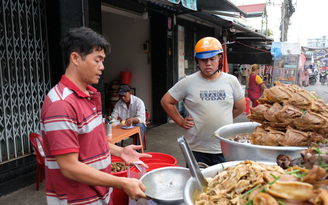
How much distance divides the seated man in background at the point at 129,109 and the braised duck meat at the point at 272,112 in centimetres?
368

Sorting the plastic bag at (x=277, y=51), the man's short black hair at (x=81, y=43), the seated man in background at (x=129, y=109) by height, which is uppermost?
the plastic bag at (x=277, y=51)

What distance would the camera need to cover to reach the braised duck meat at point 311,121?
148 cm

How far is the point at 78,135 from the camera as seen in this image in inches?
61.2

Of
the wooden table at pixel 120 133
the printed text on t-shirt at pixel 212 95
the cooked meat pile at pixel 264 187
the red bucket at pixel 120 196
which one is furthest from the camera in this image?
the wooden table at pixel 120 133

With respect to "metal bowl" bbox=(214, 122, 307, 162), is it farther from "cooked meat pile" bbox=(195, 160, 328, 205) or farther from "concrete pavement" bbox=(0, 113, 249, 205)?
"concrete pavement" bbox=(0, 113, 249, 205)

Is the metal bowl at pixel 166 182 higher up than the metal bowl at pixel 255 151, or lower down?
lower down

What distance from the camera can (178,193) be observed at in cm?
159

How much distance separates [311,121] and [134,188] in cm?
115

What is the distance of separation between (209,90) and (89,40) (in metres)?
1.58

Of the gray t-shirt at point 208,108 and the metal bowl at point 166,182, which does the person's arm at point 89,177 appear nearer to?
the metal bowl at point 166,182

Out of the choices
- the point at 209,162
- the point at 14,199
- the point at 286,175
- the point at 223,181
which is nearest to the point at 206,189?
the point at 223,181

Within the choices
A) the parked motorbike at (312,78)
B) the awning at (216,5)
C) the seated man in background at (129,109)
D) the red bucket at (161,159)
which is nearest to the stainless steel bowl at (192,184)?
the red bucket at (161,159)

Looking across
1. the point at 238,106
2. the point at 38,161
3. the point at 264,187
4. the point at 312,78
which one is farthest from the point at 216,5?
the point at 312,78

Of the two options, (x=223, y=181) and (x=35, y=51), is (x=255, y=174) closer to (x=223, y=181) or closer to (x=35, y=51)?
(x=223, y=181)
